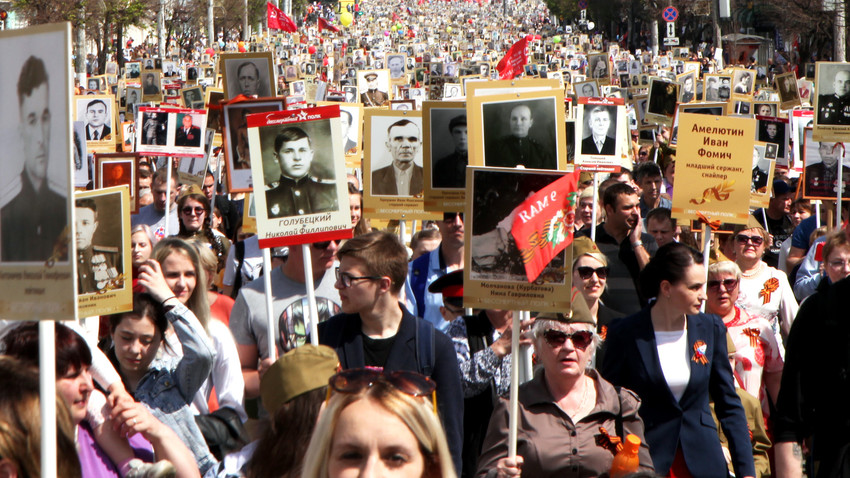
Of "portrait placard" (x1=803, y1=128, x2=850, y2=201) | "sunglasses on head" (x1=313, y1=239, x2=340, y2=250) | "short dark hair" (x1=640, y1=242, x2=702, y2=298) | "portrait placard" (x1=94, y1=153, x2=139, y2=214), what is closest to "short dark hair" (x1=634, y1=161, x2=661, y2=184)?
"portrait placard" (x1=803, y1=128, x2=850, y2=201)

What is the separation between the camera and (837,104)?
8648 mm

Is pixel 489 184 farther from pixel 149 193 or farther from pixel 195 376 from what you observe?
pixel 149 193

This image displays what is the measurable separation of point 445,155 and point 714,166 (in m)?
1.55

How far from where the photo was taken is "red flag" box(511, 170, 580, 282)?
13.5 feet

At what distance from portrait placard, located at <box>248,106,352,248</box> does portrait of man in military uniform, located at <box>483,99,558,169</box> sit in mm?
801

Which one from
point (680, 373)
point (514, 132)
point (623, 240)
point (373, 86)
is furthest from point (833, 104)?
point (373, 86)

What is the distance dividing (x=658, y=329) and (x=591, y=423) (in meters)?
0.77

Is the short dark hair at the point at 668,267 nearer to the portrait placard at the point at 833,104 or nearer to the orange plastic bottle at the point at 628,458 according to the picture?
the orange plastic bottle at the point at 628,458

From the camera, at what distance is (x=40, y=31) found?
108 inches

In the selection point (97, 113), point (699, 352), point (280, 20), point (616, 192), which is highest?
point (280, 20)

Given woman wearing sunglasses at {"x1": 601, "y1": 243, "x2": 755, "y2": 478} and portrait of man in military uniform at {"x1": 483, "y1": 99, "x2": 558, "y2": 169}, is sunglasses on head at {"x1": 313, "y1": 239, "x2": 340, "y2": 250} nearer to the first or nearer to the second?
portrait of man in military uniform at {"x1": 483, "y1": 99, "x2": 558, "y2": 169}

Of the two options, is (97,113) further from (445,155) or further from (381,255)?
(381,255)

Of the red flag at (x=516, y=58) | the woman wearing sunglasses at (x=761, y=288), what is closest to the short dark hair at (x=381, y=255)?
the woman wearing sunglasses at (x=761, y=288)

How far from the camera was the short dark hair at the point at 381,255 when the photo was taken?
4.38 m
